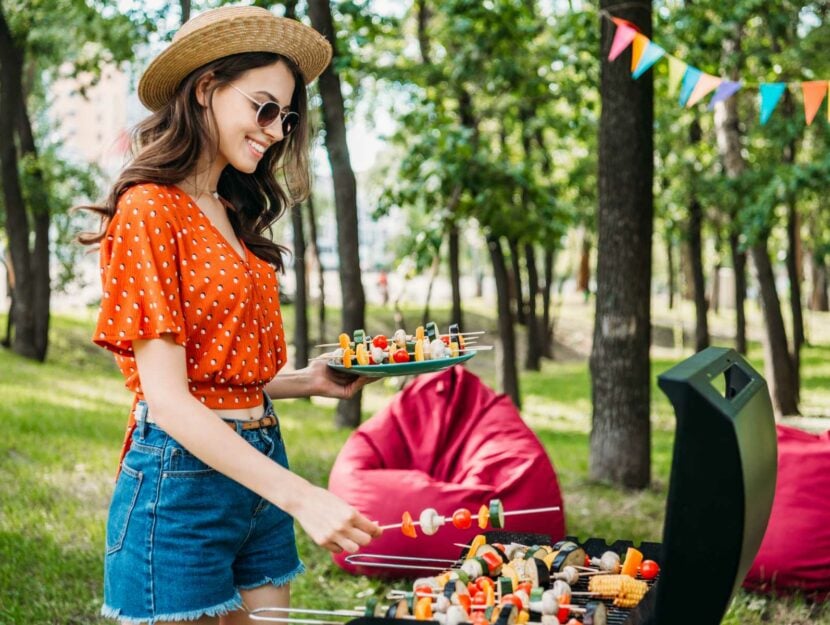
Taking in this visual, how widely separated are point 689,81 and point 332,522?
17.8 feet

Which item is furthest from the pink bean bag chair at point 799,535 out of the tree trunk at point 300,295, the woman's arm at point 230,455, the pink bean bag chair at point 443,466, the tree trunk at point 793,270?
the tree trunk at point 793,270

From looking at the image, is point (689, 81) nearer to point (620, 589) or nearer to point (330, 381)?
point (330, 381)

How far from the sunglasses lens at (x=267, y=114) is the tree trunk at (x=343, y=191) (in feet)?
19.8

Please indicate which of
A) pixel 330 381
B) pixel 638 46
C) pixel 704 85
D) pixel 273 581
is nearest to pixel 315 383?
pixel 330 381

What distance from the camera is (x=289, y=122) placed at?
A: 2.15m

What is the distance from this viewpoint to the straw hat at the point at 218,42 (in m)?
2.01

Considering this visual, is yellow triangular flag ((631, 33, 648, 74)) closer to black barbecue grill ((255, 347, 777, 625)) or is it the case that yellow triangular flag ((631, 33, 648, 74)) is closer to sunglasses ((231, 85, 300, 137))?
sunglasses ((231, 85, 300, 137))

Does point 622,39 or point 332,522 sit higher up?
point 622,39

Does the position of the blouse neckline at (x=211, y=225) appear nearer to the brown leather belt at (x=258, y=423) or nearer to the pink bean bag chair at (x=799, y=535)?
the brown leather belt at (x=258, y=423)

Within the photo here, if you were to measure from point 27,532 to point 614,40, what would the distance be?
14.3ft

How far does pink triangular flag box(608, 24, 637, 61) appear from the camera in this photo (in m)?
6.03

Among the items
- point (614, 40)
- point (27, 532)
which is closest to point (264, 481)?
point (27, 532)

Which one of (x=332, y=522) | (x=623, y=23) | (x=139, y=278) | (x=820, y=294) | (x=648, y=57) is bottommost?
(x=820, y=294)

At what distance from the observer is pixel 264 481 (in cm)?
176
